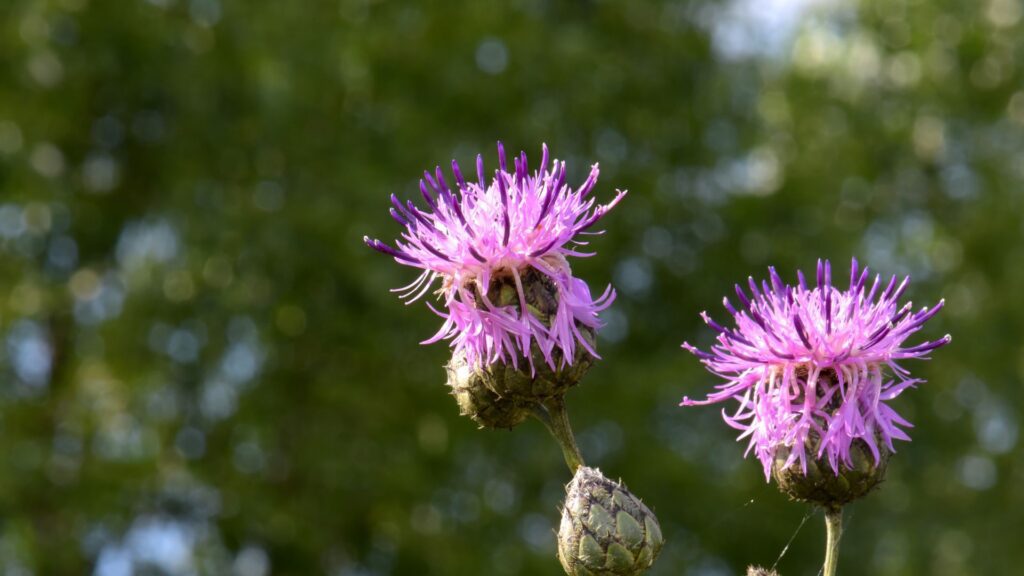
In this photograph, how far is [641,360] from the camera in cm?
1908

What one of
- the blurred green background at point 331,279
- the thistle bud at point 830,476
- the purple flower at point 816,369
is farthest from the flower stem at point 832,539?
the blurred green background at point 331,279

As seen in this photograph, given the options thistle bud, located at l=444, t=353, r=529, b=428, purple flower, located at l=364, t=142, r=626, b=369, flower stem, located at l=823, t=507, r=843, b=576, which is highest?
purple flower, located at l=364, t=142, r=626, b=369

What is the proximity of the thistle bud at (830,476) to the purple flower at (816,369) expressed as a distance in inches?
0.8

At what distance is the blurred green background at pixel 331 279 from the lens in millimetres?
17297

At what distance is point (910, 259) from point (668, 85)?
5.60 m

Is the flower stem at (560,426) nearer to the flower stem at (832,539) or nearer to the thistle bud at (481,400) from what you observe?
the thistle bud at (481,400)

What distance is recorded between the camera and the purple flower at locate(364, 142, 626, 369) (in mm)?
4250

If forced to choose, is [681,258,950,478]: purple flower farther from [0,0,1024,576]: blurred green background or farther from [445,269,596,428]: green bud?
[0,0,1024,576]: blurred green background

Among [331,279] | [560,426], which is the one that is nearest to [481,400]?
[560,426]

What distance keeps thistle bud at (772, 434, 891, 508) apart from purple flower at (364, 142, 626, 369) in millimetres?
725

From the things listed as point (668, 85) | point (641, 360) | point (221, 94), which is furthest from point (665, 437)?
point (221, 94)

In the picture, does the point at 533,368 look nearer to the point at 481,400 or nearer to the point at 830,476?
the point at 481,400

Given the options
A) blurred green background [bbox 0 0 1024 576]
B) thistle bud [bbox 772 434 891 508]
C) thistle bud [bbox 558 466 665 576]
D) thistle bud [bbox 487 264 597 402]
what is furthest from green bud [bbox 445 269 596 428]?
blurred green background [bbox 0 0 1024 576]

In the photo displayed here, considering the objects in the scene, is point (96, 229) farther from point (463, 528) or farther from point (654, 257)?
point (654, 257)
